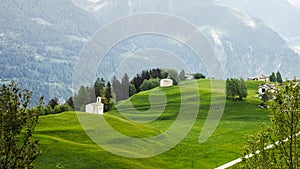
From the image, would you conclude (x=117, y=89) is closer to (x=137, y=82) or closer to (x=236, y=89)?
(x=137, y=82)

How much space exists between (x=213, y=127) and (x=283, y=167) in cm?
6400

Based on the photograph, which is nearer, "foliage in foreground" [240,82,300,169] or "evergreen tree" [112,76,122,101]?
"foliage in foreground" [240,82,300,169]

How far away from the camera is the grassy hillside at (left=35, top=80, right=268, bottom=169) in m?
50.4

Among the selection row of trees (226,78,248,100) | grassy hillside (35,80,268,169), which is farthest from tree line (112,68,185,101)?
row of trees (226,78,248,100)

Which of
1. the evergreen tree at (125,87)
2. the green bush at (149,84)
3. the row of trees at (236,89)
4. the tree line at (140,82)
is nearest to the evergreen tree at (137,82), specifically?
the tree line at (140,82)

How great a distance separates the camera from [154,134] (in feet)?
238

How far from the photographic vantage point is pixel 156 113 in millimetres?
103000

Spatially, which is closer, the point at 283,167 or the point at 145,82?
the point at 283,167

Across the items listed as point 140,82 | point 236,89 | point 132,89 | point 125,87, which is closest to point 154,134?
point 236,89

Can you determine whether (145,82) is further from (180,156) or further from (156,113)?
(180,156)

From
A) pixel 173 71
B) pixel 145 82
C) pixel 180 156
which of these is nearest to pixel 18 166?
pixel 180 156

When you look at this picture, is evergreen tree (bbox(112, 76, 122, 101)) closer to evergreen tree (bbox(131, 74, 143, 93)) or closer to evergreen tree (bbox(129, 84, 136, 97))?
evergreen tree (bbox(129, 84, 136, 97))

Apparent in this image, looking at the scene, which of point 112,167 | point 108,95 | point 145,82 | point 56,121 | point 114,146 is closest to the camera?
point 112,167

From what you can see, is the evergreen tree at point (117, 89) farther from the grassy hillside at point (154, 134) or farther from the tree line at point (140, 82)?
the grassy hillside at point (154, 134)
